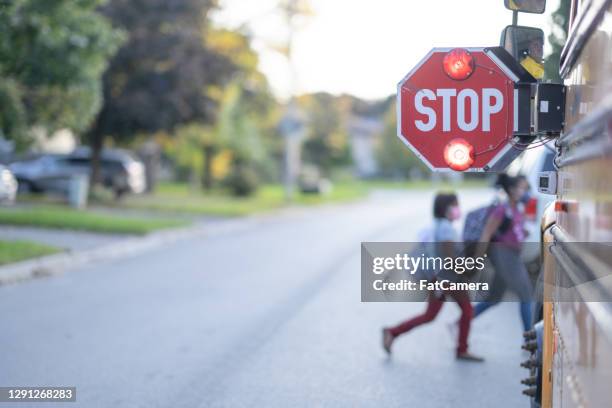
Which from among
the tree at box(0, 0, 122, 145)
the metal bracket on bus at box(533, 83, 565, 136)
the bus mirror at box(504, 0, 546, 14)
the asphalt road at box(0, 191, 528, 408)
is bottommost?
the asphalt road at box(0, 191, 528, 408)

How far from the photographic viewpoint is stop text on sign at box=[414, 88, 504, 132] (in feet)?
12.7

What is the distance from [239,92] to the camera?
3841cm

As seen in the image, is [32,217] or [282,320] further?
[32,217]

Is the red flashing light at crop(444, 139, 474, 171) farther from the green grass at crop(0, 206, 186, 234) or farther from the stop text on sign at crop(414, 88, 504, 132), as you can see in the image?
the green grass at crop(0, 206, 186, 234)

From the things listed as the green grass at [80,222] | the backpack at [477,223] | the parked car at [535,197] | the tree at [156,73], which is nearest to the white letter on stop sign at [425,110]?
the backpack at [477,223]

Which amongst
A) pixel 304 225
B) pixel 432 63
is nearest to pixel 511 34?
pixel 432 63

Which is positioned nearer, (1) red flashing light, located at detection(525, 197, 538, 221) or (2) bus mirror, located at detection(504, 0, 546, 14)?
(2) bus mirror, located at detection(504, 0, 546, 14)

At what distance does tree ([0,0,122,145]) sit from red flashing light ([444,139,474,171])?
957 centimetres

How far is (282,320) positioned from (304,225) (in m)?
13.6

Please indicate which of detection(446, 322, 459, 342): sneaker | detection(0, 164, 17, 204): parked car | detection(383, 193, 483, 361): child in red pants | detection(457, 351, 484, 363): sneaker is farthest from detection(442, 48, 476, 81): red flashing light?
detection(0, 164, 17, 204): parked car

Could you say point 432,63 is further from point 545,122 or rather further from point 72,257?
point 72,257

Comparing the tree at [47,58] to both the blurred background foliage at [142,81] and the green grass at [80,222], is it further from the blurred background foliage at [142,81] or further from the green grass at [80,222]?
the green grass at [80,222]

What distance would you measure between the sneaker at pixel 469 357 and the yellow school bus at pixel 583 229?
2879mm

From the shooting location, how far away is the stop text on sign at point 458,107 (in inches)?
152
